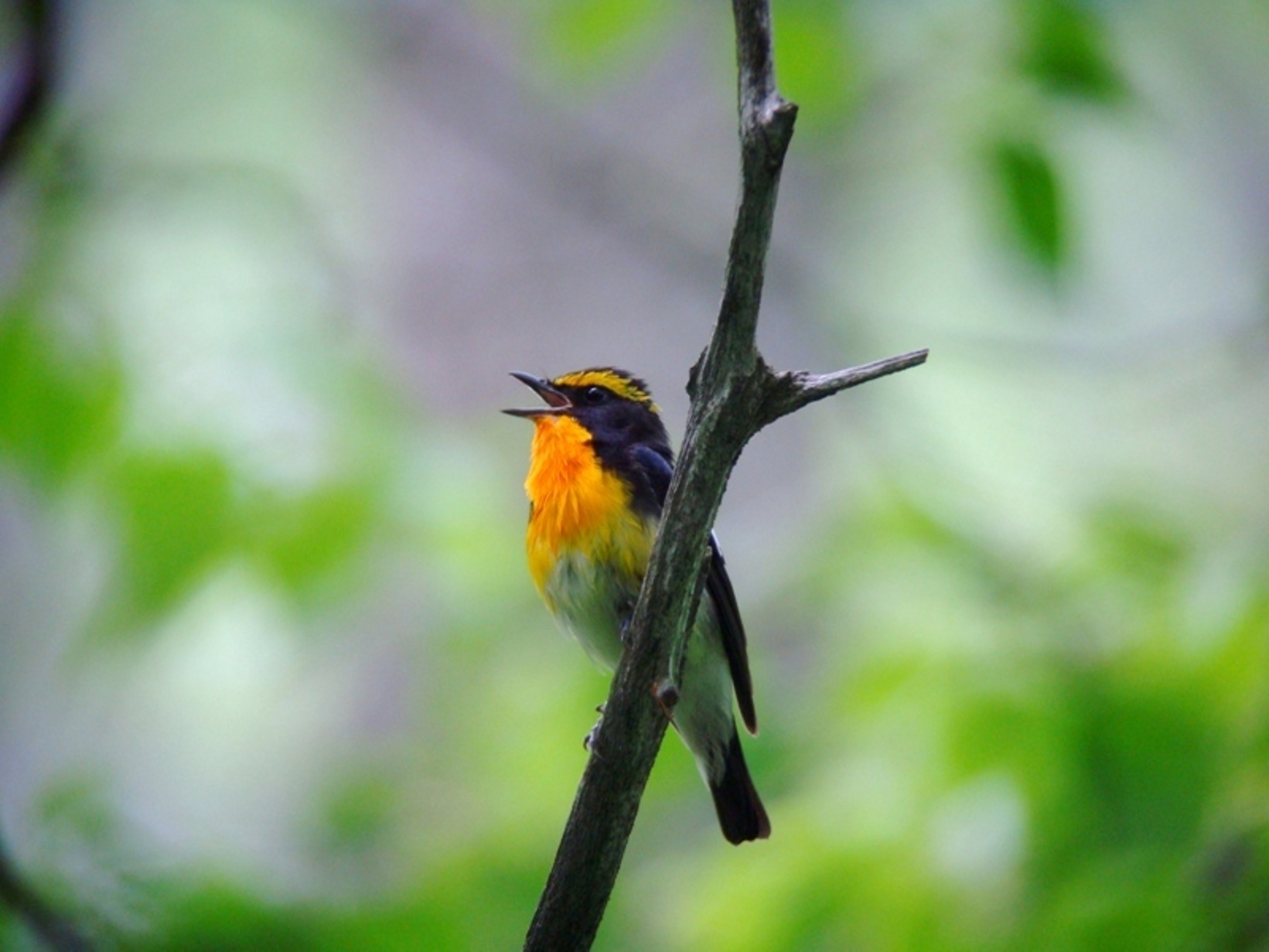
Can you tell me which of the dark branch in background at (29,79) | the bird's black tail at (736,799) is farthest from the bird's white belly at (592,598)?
the dark branch in background at (29,79)

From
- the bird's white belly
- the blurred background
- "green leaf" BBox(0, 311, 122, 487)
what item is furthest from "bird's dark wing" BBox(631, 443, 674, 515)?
"green leaf" BBox(0, 311, 122, 487)

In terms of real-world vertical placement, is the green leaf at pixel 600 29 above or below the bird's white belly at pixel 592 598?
above

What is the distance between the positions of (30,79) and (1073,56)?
8.33ft

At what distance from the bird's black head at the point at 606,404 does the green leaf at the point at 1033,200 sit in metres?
1.52

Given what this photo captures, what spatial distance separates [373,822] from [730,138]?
5768 mm

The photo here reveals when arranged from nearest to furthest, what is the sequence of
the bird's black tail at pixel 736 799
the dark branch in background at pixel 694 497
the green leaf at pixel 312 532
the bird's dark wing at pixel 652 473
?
the dark branch in background at pixel 694 497
the green leaf at pixel 312 532
the bird's dark wing at pixel 652 473
the bird's black tail at pixel 736 799

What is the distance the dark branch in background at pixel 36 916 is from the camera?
2643 millimetres

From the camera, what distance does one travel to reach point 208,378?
397 cm

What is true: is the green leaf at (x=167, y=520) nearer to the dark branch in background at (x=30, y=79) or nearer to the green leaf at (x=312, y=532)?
the green leaf at (x=312, y=532)

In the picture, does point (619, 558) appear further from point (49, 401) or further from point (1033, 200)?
point (49, 401)

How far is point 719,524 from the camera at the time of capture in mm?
6672

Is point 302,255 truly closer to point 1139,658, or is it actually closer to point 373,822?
point 373,822

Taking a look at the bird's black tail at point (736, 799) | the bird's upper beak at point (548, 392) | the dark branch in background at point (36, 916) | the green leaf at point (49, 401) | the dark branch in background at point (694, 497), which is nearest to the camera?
the dark branch in background at point (694, 497)

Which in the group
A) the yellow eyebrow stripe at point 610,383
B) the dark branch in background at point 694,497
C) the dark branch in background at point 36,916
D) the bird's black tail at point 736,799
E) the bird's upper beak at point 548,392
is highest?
the yellow eyebrow stripe at point 610,383
